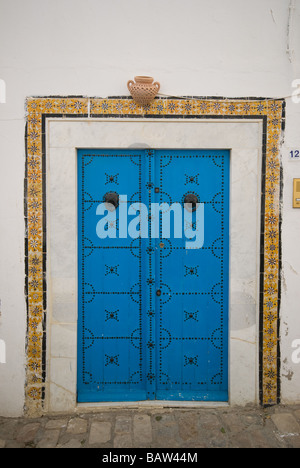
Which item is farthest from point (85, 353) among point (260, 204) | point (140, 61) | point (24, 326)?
point (140, 61)

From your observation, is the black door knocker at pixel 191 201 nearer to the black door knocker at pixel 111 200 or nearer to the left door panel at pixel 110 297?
the left door panel at pixel 110 297

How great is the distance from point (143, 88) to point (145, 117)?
222 millimetres

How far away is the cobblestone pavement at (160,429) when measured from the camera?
95.7 inches

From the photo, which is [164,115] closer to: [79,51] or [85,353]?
[79,51]

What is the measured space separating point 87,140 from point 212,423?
2436 mm

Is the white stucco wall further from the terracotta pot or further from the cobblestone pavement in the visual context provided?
the cobblestone pavement

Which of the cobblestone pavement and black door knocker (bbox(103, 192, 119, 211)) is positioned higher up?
black door knocker (bbox(103, 192, 119, 211))

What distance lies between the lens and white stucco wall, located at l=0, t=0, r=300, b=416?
271cm

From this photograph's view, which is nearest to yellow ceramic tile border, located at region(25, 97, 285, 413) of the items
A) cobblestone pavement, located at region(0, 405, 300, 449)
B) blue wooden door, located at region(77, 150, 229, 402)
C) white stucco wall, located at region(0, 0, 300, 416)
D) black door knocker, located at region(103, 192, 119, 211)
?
white stucco wall, located at region(0, 0, 300, 416)

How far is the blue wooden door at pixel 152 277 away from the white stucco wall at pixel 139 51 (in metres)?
0.56

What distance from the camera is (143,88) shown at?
2.61 meters

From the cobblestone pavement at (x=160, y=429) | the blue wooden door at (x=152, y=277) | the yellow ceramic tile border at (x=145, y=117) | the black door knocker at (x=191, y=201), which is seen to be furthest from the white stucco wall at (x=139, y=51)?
the cobblestone pavement at (x=160, y=429)

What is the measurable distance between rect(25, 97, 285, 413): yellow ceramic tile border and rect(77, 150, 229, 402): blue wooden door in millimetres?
308

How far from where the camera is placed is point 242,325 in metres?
2.84
